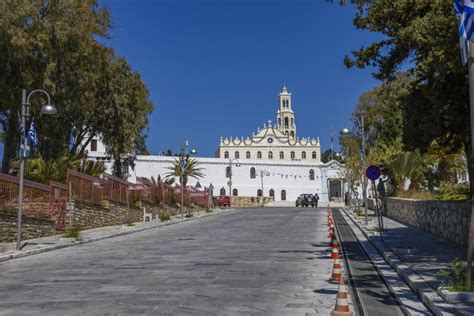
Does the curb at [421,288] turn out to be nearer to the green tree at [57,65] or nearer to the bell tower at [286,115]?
the green tree at [57,65]

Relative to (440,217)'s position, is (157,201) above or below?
above

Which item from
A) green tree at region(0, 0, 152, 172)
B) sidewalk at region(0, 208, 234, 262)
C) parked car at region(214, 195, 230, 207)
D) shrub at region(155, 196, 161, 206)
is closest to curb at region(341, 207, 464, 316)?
sidewalk at region(0, 208, 234, 262)

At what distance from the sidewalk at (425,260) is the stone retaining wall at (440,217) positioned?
1.03 ft

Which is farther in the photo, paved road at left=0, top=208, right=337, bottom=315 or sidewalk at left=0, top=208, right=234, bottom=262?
sidewalk at left=0, top=208, right=234, bottom=262

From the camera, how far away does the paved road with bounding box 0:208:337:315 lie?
7875 mm

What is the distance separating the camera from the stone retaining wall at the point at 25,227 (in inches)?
758

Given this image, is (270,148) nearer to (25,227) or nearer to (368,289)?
(25,227)

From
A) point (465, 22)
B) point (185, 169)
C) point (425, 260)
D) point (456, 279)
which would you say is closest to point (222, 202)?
point (185, 169)

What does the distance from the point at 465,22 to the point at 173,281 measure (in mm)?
6801

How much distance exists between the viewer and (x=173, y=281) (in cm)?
1029

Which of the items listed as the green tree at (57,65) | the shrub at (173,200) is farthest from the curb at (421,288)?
the shrub at (173,200)

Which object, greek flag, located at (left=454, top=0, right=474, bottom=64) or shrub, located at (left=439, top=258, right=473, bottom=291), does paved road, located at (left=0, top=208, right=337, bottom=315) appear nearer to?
shrub, located at (left=439, top=258, right=473, bottom=291)

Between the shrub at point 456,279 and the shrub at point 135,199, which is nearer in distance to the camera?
the shrub at point 456,279

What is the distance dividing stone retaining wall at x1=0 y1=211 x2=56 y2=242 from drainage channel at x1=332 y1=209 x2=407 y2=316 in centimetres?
1197
